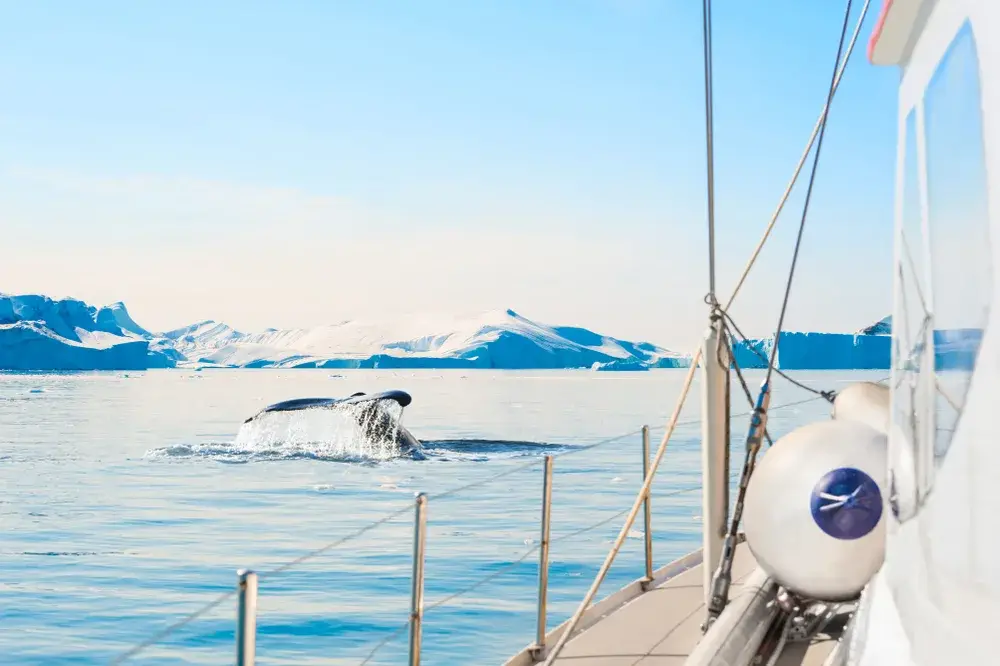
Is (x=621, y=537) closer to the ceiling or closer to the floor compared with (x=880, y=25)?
closer to the floor

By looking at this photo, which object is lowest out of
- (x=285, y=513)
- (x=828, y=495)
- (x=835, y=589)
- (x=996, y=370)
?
(x=285, y=513)

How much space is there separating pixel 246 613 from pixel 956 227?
1.71 metres

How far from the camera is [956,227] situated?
157 cm

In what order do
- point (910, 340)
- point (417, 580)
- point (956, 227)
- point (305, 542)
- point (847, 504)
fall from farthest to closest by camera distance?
point (305, 542) → point (417, 580) → point (847, 504) → point (910, 340) → point (956, 227)

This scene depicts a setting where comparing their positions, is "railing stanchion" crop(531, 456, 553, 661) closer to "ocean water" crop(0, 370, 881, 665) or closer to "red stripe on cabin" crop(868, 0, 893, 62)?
"ocean water" crop(0, 370, 881, 665)

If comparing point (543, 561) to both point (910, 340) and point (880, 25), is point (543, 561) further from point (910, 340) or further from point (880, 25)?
point (880, 25)

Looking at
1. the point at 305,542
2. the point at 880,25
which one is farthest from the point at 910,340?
the point at 305,542

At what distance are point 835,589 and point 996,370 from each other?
2487 mm

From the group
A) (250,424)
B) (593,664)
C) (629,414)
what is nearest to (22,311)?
(629,414)

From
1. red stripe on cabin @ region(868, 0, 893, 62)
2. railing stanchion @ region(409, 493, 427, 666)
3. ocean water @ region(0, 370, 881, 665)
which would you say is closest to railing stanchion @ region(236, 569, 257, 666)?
ocean water @ region(0, 370, 881, 665)

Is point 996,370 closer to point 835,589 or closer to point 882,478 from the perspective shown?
point 882,478

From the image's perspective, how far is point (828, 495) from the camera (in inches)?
140

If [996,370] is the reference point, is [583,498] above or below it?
below

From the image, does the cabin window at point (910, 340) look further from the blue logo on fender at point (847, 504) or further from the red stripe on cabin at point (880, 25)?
the blue logo on fender at point (847, 504)
